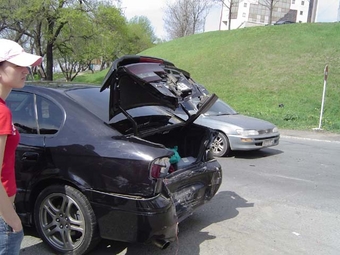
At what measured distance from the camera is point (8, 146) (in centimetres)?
197

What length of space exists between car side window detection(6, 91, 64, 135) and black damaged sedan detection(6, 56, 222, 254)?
0.01 meters

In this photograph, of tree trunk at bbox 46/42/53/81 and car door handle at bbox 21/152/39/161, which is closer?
car door handle at bbox 21/152/39/161

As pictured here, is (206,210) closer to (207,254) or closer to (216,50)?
(207,254)

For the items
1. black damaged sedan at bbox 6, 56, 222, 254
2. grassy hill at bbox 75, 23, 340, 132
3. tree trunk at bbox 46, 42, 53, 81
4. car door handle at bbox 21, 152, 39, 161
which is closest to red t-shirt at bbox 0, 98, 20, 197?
black damaged sedan at bbox 6, 56, 222, 254

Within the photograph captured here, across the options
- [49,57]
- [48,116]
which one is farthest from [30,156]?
[49,57]

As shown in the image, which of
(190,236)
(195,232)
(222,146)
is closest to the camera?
(190,236)

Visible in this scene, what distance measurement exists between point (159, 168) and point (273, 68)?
77.4 ft

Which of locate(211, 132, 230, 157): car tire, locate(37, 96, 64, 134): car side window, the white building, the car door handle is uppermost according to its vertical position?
the white building

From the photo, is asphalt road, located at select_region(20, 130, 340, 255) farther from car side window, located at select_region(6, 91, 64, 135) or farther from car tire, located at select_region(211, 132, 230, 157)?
car side window, located at select_region(6, 91, 64, 135)

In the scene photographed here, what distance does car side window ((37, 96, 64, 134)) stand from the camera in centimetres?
346

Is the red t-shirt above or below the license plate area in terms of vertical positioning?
above

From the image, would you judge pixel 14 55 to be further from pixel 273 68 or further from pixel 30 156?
pixel 273 68

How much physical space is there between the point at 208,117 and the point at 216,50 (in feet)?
82.1

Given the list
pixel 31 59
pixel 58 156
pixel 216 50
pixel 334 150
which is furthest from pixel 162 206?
pixel 216 50
